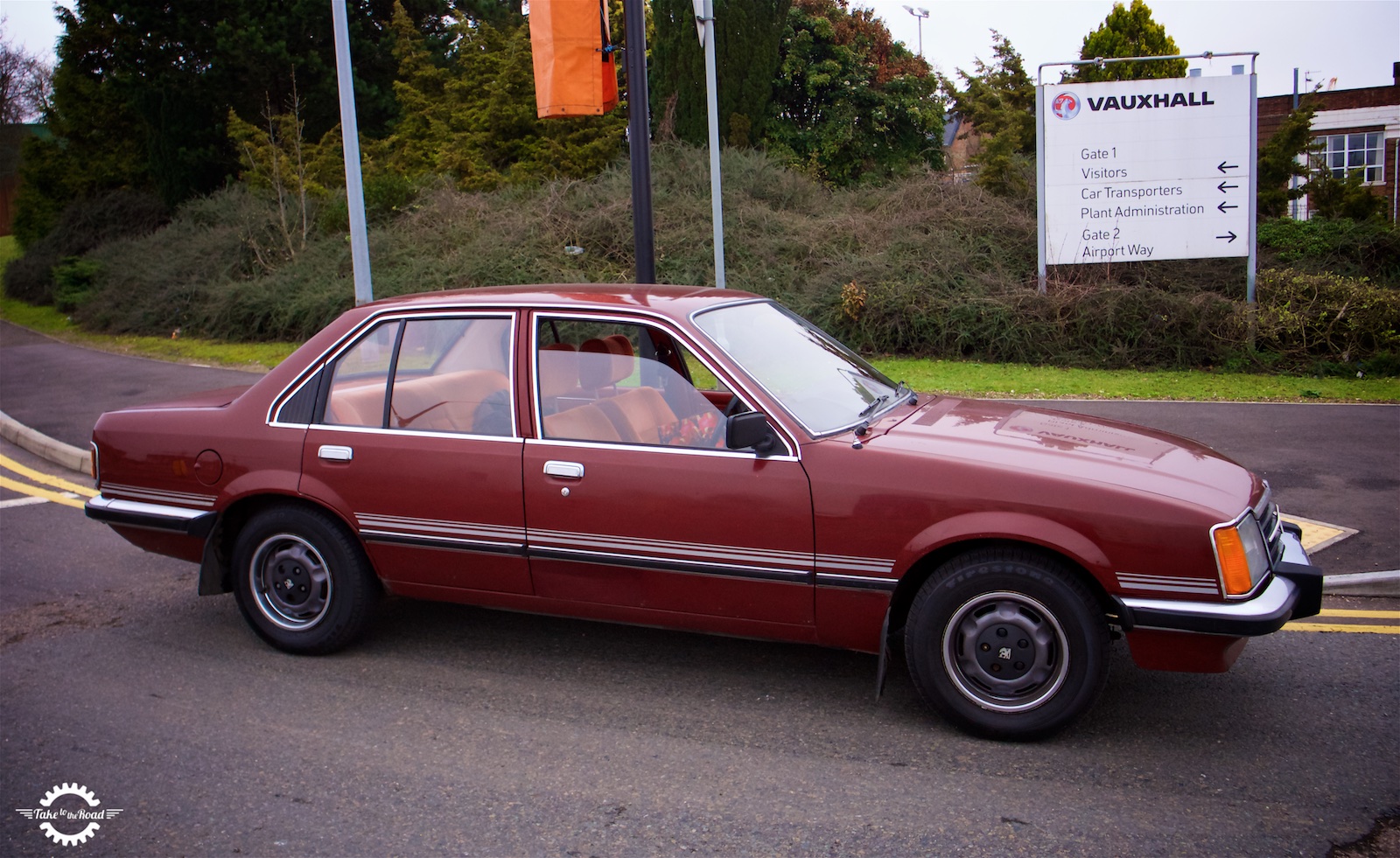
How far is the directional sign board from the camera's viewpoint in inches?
510

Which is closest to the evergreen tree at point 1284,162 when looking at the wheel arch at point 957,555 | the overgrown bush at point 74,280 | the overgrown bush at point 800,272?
the overgrown bush at point 800,272

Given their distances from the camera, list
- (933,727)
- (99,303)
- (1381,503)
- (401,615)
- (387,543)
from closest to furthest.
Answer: (933,727) < (387,543) < (401,615) < (1381,503) < (99,303)

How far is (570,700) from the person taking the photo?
14.2 feet

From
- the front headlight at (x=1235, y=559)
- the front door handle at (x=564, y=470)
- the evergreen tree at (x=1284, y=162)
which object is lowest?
the front headlight at (x=1235, y=559)

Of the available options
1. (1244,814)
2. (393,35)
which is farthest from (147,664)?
(393,35)

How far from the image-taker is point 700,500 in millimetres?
4090

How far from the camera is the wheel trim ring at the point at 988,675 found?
3.74 metres

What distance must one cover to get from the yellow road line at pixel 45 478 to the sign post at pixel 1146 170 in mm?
10957

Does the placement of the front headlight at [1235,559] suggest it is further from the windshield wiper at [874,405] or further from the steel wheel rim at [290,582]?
the steel wheel rim at [290,582]

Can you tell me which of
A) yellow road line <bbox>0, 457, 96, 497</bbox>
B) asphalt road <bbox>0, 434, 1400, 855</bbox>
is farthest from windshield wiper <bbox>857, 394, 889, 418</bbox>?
yellow road line <bbox>0, 457, 96, 497</bbox>

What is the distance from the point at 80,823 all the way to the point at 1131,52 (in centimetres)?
2352

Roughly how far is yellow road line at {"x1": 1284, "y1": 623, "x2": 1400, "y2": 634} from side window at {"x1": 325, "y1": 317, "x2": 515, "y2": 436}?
378cm

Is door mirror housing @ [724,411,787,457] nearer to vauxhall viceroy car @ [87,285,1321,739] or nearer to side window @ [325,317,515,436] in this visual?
vauxhall viceroy car @ [87,285,1321,739]

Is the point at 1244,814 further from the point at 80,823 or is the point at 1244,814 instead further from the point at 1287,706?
the point at 80,823
